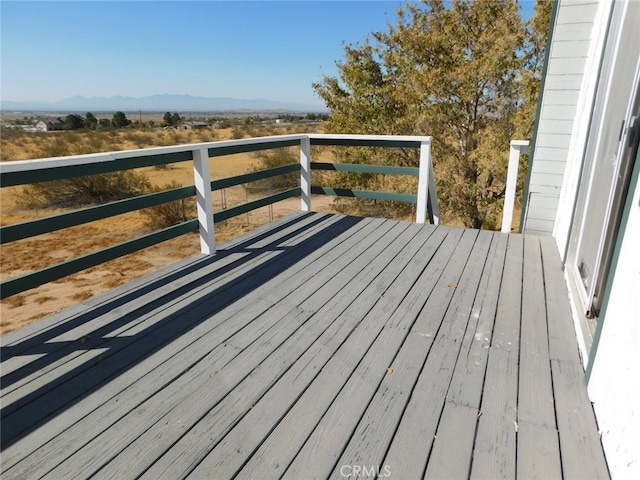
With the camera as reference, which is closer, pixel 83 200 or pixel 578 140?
pixel 578 140

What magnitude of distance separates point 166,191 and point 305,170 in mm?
2032

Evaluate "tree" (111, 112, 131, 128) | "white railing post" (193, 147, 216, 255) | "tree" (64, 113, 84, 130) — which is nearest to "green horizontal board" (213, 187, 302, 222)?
"white railing post" (193, 147, 216, 255)

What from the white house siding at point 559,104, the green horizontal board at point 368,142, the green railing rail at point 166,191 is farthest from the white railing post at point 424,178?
the white house siding at point 559,104

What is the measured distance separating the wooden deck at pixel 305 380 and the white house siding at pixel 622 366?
105mm

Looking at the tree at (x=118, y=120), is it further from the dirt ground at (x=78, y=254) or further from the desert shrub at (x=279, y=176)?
the desert shrub at (x=279, y=176)

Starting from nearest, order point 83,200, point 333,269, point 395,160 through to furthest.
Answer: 1. point 333,269
2. point 395,160
3. point 83,200

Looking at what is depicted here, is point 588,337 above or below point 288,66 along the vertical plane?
below

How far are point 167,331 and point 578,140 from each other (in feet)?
11.5

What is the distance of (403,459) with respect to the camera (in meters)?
1.29

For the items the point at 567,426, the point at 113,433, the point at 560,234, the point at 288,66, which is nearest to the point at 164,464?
the point at 113,433

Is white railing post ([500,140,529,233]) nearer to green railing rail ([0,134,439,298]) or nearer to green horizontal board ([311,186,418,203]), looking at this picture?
green railing rail ([0,134,439,298])

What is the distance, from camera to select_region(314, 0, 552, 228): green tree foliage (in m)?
7.04

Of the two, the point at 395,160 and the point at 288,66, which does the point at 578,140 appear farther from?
the point at 288,66

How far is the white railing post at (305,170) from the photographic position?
4.42m
